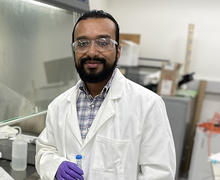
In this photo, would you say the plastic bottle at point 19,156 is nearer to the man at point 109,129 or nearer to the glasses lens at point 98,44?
the man at point 109,129

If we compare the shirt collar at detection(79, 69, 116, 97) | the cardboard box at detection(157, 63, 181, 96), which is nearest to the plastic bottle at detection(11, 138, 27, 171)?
the shirt collar at detection(79, 69, 116, 97)

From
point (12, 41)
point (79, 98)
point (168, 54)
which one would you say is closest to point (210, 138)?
point (168, 54)

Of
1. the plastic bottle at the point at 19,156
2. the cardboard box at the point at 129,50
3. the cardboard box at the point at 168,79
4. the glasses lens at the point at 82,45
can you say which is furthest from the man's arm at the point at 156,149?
the cardboard box at the point at 129,50

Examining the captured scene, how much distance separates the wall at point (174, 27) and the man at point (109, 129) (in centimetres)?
218

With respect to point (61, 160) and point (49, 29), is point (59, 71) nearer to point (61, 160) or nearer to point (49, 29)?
point (49, 29)

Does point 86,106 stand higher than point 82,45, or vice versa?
point 82,45

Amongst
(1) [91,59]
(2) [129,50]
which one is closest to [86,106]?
(1) [91,59]

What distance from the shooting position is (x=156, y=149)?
1034 millimetres

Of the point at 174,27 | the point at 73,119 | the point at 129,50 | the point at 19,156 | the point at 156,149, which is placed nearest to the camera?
the point at 156,149

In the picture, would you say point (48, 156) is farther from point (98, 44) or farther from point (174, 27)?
point (174, 27)

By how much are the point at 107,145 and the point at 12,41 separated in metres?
0.84

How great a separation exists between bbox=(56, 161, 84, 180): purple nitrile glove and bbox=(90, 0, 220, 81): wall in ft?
7.96

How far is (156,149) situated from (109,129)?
8.3 inches

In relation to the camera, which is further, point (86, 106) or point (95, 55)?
point (86, 106)
